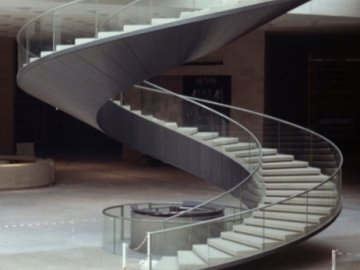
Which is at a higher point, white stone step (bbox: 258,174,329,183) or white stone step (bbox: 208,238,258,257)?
white stone step (bbox: 258,174,329,183)

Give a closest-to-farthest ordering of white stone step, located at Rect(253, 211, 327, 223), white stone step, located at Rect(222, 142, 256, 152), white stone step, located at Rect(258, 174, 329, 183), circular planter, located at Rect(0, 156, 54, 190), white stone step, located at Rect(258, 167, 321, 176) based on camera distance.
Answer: white stone step, located at Rect(253, 211, 327, 223), white stone step, located at Rect(258, 174, 329, 183), white stone step, located at Rect(258, 167, 321, 176), white stone step, located at Rect(222, 142, 256, 152), circular planter, located at Rect(0, 156, 54, 190)

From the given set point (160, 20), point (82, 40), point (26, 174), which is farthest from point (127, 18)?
point (26, 174)

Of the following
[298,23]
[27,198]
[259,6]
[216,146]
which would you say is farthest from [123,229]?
[298,23]

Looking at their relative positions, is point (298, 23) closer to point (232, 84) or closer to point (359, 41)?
point (232, 84)

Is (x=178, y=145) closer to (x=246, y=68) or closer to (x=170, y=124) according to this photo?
(x=170, y=124)

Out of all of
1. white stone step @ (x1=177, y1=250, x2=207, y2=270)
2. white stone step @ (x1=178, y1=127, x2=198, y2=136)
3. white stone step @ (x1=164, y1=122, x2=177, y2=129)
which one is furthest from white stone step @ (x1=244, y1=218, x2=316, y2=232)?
white stone step @ (x1=164, y1=122, x2=177, y2=129)

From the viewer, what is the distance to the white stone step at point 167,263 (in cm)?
1467

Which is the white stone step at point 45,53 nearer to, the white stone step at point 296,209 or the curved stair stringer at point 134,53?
the curved stair stringer at point 134,53

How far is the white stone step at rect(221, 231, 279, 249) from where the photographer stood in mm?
15680

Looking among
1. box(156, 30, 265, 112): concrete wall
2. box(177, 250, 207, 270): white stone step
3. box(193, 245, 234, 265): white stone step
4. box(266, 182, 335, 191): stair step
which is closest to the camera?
box(177, 250, 207, 270): white stone step

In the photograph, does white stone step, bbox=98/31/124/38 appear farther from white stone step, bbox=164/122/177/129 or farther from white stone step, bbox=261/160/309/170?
white stone step, bbox=261/160/309/170

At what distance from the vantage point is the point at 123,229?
17.4 meters

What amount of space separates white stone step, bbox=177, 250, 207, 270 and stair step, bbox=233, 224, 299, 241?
47.8 inches

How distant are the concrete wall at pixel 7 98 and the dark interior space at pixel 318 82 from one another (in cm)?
1097
